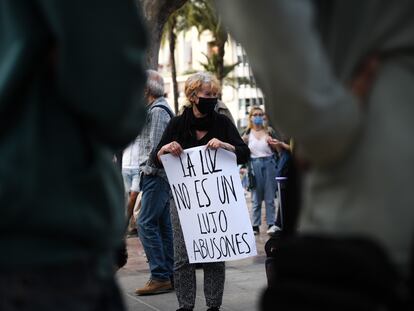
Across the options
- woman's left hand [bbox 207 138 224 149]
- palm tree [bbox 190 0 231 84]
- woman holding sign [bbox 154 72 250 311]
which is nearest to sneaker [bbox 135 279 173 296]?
woman holding sign [bbox 154 72 250 311]

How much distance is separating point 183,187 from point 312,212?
203 inches

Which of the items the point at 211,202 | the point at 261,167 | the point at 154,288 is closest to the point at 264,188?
the point at 261,167

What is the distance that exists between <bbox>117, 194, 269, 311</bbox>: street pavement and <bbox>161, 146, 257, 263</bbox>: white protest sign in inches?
16.1

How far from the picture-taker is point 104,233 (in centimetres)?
193

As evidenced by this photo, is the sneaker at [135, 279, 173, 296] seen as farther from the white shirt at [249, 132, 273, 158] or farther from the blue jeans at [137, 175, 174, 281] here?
the white shirt at [249, 132, 273, 158]

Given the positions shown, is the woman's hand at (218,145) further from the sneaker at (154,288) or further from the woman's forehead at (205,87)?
the sneaker at (154,288)

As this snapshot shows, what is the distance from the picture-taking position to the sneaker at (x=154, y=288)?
7.70m

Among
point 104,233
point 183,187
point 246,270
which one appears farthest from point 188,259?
point 104,233

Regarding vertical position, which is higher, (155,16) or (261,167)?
(155,16)

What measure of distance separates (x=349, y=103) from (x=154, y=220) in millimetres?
6224

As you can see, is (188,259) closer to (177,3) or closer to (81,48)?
(81,48)

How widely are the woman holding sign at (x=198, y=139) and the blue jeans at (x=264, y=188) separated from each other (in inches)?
252

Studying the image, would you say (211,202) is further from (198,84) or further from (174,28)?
(174,28)

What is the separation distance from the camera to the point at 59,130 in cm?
188
